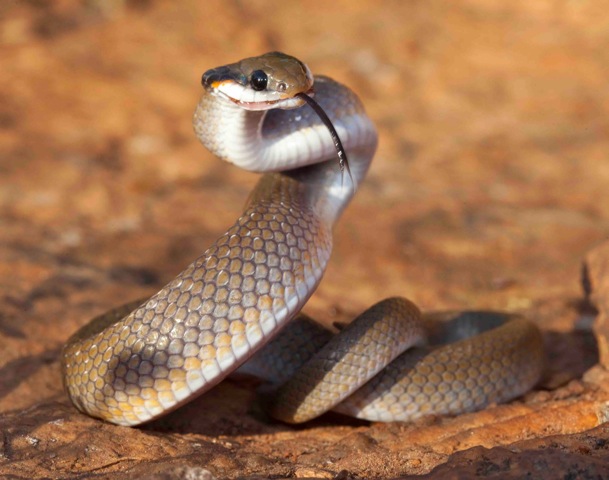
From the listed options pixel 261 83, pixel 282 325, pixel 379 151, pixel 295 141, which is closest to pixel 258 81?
pixel 261 83

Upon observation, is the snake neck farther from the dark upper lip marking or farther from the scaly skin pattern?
the scaly skin pattern

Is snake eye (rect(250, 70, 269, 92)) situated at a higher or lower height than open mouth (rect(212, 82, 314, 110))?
higher

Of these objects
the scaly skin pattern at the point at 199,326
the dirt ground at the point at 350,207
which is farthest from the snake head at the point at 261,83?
the dirt ground at the point at 350,207

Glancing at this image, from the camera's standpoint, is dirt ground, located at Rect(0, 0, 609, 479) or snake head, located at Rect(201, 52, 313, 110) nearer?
dirt ground, located at Rect(0, 0, 609, 479)

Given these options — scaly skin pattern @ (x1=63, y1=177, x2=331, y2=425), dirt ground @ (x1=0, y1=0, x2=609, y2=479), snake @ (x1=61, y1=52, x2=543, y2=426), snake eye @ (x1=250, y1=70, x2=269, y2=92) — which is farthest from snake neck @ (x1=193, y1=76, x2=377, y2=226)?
dirt ground @ (x1=0, y1=0, x2=609, y2=479)

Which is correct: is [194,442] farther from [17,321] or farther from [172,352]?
[17,321]

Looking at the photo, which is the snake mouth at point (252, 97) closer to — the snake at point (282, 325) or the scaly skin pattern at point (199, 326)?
the snake at point (282, 325)

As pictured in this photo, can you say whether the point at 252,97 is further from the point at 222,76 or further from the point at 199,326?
the point at 199,326

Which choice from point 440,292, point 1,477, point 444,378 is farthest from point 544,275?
point 1,477
